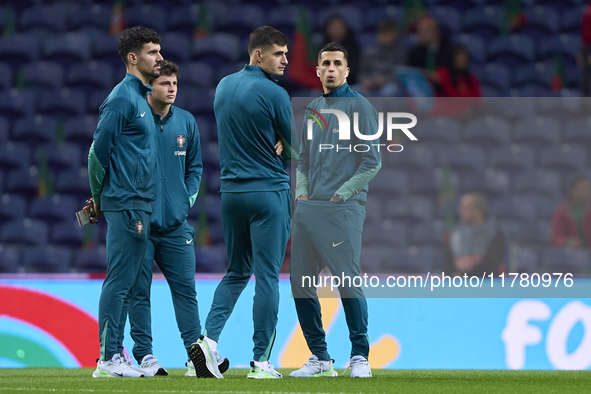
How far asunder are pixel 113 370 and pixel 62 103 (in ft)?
14.5

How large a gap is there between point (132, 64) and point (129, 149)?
1.53ft

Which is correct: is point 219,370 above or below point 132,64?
below

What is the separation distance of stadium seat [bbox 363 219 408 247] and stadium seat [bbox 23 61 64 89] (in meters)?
3.65

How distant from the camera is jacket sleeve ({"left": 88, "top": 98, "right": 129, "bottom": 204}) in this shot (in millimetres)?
4082

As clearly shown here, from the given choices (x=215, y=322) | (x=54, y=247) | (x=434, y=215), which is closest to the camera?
(x=215, y=322)

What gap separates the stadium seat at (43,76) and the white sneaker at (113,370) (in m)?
4.60

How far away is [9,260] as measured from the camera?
6758 mm

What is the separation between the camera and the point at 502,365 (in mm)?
5379

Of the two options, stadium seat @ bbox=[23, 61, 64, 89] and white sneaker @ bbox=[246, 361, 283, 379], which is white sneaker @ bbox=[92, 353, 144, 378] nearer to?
white sneaker @ bbox=[246, 361, 283, 379]

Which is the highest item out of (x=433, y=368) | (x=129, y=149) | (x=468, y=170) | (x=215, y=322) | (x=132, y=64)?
Result: (x=132, y=64)

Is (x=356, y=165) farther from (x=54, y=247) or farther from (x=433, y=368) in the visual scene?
(x=54, y=247)

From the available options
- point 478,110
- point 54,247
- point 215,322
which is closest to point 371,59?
point 478,110

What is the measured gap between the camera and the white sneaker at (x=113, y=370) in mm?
4156

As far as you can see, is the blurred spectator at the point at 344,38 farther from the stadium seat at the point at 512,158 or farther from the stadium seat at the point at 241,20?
the stadium seat at the point at 512,158
